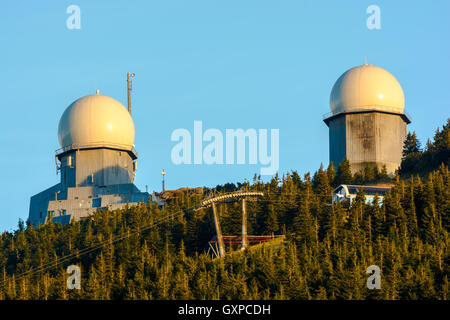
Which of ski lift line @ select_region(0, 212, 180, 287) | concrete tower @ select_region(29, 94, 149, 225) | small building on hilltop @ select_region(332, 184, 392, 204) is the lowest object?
ski lift line @ select_region(0, 212, 180, 287)

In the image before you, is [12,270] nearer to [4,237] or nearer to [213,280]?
[4,237]

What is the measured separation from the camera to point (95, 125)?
105938 millimetres

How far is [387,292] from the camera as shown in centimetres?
6103

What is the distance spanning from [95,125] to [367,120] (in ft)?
96.6

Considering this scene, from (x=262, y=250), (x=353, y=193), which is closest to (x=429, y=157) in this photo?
(x=353, y=193)

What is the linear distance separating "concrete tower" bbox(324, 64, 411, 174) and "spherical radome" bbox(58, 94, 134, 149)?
22.5 meters

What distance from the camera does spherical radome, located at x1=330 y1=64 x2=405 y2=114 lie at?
106 m

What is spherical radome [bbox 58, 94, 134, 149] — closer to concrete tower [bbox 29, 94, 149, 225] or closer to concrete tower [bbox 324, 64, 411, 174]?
concrete tower [bbox 29, 94, 149, 225]

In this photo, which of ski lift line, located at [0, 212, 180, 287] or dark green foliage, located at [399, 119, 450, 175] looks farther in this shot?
dark green foliage, located at [399, 119, 450, 175]

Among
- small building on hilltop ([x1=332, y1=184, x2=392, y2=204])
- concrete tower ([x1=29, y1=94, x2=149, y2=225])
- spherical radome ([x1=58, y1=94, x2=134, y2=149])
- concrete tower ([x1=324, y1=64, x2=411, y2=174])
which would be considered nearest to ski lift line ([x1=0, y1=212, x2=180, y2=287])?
concrete tower ([x1=29, y1=94, x2=149, y2=225])

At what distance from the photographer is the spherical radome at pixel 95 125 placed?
→ 347 ft

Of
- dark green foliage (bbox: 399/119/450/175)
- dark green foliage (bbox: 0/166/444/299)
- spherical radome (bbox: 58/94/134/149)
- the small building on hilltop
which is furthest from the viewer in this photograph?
spherical radome (bbox: 58/94/134/149)
